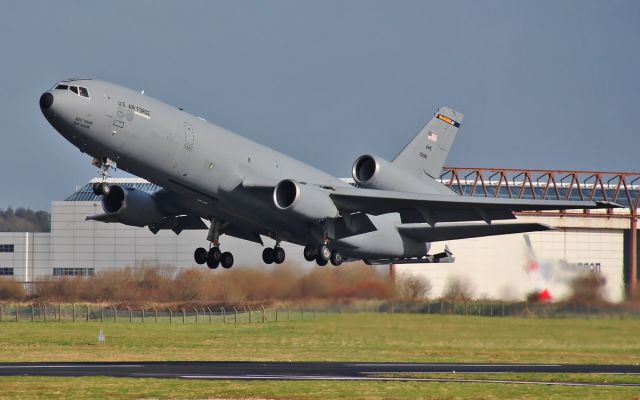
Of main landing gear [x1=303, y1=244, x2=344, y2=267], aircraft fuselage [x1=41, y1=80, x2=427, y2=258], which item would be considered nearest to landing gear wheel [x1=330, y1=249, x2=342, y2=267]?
main landing gear [x1=303, y1=244, x2=344, y2=267]

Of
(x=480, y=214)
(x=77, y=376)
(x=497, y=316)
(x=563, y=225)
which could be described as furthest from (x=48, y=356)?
(x=563, y=225)

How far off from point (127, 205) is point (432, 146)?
12.9 m

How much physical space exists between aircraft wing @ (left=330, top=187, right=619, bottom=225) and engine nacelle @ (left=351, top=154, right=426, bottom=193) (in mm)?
894

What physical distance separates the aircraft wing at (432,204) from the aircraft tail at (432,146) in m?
4.06

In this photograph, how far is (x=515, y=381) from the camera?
125 feet

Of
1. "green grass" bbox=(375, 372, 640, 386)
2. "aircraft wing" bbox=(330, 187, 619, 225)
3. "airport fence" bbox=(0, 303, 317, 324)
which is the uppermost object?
"aircraft wing" bbox=(330, 187, 619, 225)

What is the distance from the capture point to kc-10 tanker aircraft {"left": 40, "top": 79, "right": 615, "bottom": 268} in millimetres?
37938

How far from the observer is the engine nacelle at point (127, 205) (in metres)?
43.3

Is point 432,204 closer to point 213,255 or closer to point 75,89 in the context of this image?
point 213,255

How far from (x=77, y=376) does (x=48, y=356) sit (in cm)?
1029

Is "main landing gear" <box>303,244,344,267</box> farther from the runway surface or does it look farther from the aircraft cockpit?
the aircraft cockpit

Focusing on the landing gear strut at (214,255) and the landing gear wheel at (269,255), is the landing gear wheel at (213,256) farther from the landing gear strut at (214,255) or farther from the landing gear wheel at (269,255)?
the landing gear wheel at (269,255)

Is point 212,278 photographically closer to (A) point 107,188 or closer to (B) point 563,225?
(A) point 107,188

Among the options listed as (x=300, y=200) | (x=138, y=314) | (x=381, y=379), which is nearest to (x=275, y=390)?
(x=381, y=379)
